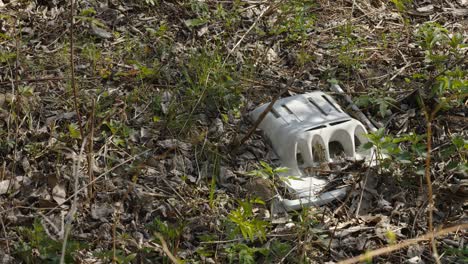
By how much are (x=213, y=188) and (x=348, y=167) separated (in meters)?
0.65

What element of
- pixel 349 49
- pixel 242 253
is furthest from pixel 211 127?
pixel 349 49

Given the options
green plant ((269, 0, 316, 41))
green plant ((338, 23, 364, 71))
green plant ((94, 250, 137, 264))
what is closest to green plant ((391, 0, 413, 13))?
green plant ((338, 23, 364, 71))

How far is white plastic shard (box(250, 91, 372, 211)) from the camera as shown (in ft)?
10.9

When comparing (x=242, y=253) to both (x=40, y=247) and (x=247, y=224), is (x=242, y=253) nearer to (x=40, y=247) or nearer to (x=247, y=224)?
(x=247, y=224)

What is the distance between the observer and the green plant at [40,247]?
106 inches

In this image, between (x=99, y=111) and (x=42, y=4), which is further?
(x=42, y=4)

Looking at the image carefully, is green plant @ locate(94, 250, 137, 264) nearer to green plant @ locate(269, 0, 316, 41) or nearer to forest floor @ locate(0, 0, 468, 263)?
forest floor @ locate(0, 0, 468, 263)

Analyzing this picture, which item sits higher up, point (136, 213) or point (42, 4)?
point (42, 4)

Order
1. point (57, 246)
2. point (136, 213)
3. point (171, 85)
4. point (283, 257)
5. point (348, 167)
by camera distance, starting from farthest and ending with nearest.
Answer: point (171, 85)
point (348, 167)
point (136, 213)
point (283, 257)
point (57, 246)

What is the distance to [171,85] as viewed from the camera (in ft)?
12.6

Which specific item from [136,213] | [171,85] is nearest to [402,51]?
[171,85]

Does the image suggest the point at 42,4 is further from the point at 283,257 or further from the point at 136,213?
the point at 283,257

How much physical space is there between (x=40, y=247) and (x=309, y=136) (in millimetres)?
1299

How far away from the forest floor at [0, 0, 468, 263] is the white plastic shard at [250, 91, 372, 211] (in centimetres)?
7
